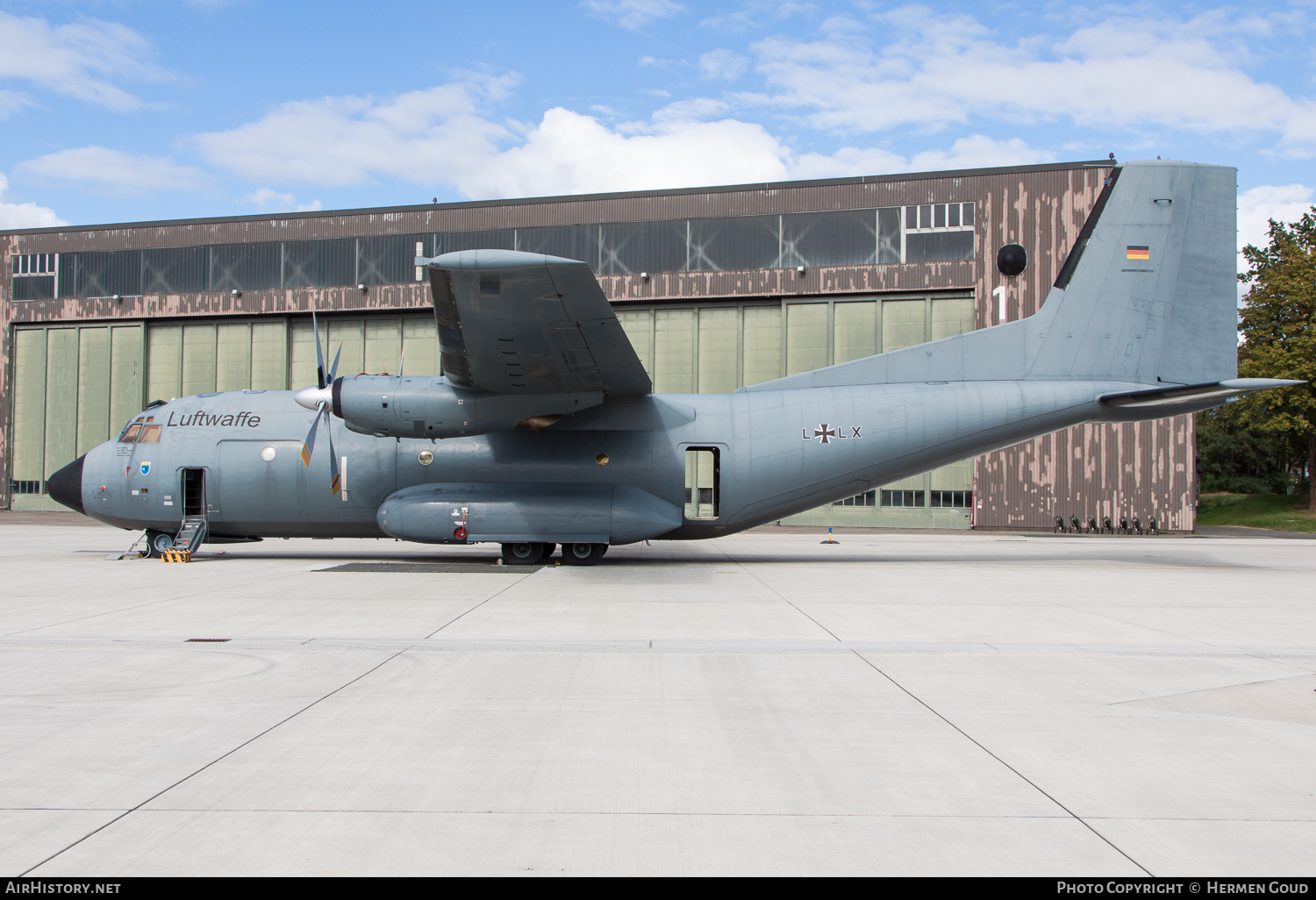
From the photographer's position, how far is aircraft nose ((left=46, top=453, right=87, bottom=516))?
54.7ft

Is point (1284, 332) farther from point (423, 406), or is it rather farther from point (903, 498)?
point (423, 406)

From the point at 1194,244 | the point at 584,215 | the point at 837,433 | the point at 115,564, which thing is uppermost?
the point at 584,215

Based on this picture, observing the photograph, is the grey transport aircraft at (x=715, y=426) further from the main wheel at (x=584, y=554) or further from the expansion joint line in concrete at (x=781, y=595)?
the expansion joint line in concrete at (x=781, y=595)

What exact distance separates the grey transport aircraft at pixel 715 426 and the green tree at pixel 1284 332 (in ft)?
106

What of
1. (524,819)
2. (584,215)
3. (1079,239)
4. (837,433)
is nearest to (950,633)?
(524,819)

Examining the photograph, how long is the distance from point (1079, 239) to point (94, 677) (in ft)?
55.6

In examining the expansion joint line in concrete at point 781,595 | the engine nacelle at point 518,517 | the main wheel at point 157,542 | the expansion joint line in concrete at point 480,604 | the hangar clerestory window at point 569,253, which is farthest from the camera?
the hangar clerestory window at point 569,253

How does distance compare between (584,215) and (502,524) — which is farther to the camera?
(584,215)

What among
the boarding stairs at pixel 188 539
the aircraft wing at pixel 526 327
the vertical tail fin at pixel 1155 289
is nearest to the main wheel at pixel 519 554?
the aircraft wing at pixel 526 327

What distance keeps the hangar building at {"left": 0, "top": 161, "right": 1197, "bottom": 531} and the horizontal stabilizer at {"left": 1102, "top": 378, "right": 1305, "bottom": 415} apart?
1598 cm

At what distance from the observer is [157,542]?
55.0 feet

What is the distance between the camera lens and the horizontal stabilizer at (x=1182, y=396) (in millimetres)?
14586

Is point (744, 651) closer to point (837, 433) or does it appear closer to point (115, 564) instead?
point (837, 433)

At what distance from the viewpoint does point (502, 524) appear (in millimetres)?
15102
